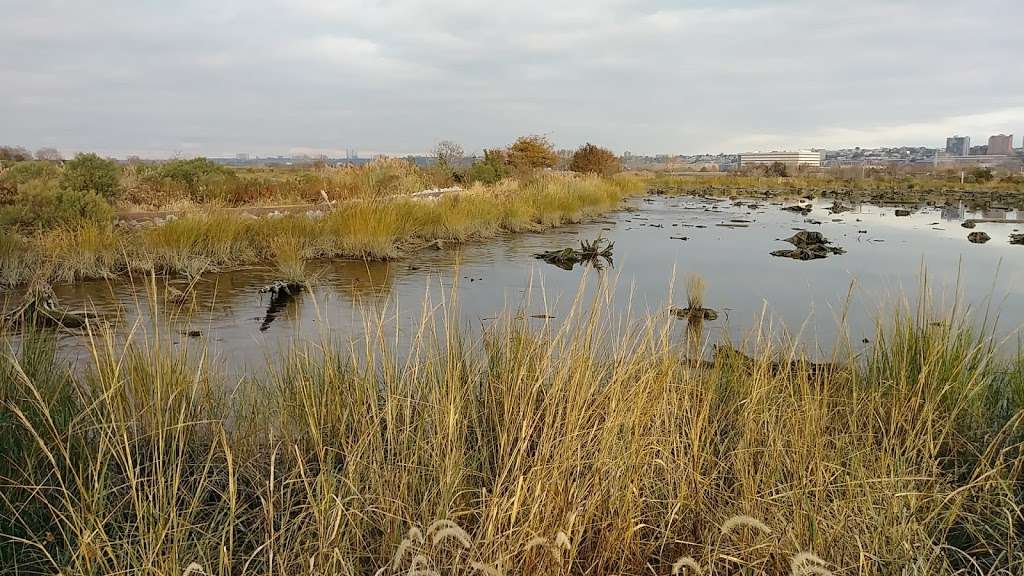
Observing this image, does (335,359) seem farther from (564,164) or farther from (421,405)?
(564,164)

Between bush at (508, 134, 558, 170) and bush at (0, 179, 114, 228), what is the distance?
24.1m

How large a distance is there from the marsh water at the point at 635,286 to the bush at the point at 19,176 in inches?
272

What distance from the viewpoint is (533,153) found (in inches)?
1398

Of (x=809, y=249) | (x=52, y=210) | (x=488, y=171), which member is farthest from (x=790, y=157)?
(x=52, y=210)

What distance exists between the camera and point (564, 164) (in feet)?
149

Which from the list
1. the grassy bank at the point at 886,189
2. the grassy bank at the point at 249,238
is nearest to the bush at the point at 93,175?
the grassy bank at the point at 249,238

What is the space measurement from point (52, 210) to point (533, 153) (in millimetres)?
27422

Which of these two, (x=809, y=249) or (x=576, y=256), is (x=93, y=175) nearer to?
(x=576, y=256)

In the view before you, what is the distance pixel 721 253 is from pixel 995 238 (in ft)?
25.3

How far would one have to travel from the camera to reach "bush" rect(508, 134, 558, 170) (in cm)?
3447

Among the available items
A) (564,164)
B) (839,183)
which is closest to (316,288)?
(564,164)

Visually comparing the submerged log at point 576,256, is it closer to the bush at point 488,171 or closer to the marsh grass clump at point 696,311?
the marsh grass clump at point 696,311

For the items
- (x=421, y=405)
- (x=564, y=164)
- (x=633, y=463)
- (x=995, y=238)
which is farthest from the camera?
(x=564, y=164)

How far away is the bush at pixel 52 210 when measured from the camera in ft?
32.2
